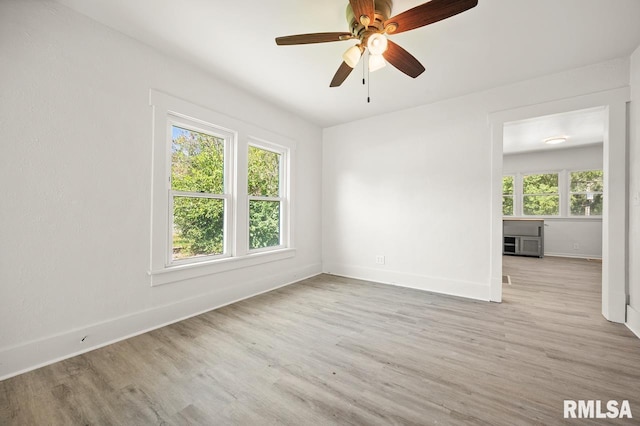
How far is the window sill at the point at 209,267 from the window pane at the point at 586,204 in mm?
7276

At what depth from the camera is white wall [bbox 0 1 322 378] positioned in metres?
1.76

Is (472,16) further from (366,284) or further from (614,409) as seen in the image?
(366,284)

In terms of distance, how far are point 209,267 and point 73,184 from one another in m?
1.40

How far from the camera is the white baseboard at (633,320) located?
2314 mm

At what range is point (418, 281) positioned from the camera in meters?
3.75

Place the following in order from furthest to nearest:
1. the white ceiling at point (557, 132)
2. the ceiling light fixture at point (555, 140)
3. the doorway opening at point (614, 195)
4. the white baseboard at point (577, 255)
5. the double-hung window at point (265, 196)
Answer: the white baseboard at point (577, 255), the ceiling light fixture at point (555, 140), the white ceiling at point (557, 132), the double-hung window at point (265, 196), the doorway opening at point (614, 195)

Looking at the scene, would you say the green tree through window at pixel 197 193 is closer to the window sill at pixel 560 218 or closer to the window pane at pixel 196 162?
the window pane at pixel 196 162

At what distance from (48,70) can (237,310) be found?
2600 mm

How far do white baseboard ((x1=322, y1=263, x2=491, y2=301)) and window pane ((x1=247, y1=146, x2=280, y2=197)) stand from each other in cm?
175

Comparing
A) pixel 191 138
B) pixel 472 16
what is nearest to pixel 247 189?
pixel 191 138

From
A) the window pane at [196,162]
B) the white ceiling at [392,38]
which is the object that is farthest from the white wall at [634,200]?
the window pane at [196,162]

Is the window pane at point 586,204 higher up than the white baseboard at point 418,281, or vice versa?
the window pane at point 586,204

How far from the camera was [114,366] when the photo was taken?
185cm

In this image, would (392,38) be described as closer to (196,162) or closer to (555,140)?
(196,162)
